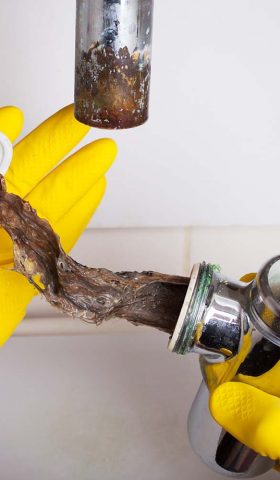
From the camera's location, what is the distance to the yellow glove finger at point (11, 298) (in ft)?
1.91

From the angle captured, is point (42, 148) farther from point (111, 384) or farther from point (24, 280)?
point (111, 384)

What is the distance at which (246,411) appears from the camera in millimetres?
494

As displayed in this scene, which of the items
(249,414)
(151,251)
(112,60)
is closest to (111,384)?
(151,251)

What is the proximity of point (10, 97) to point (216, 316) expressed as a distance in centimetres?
36

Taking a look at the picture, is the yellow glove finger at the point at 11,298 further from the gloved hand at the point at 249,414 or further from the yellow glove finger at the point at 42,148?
the gloved hand at the point at 249,414

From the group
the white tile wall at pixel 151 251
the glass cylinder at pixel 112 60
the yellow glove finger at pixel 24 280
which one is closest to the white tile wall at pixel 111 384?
the white tile wall at pixel 151 251

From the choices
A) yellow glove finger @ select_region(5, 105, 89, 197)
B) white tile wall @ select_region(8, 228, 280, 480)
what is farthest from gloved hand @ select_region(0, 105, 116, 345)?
white tile wall @ select_region(8, 228, 280, 480)

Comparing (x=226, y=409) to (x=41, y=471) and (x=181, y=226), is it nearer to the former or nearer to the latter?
(x=41, y=471)

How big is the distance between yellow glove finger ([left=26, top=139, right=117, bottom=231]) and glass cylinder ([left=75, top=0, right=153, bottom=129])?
0.15m

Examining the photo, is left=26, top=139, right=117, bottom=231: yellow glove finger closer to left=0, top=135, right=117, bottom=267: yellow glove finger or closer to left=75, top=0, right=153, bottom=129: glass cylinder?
left=0, top=135, right=117, bottom=267: yellow glove finger

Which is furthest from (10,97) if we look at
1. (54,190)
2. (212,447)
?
(212,447)

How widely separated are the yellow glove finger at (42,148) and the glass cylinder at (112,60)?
0.13 metres

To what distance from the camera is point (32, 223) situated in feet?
1.63

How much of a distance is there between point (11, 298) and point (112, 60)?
0.22 meters
